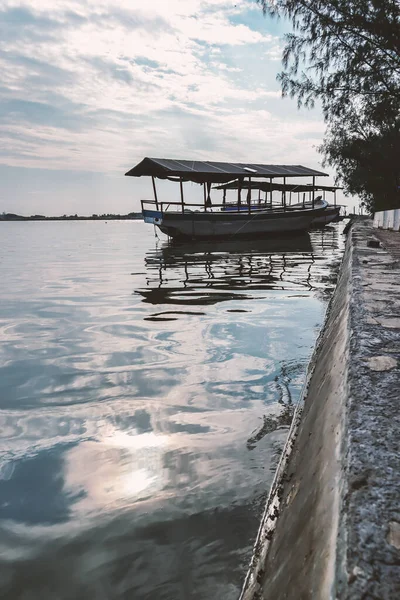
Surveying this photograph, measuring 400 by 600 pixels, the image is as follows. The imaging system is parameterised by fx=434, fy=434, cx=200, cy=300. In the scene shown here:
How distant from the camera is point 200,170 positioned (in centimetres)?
1922

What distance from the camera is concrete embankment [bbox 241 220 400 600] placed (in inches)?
27.2

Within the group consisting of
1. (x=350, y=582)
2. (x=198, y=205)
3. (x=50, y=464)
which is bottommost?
(x=50, y=464)

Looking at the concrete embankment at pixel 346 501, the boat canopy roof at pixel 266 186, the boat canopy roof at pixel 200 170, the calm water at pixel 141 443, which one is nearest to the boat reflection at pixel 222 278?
the calm water at pixel 141 443

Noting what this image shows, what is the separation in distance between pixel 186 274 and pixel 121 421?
311 inches

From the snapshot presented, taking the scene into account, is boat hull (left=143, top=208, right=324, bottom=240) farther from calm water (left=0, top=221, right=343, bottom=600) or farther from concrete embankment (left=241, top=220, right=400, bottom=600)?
concrete embankment (left=241, top=220, right=400, bottom=600)

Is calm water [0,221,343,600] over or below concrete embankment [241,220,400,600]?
below

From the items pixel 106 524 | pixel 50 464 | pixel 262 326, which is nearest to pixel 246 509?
pixel 106 524

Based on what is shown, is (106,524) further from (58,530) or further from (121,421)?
(121,421)

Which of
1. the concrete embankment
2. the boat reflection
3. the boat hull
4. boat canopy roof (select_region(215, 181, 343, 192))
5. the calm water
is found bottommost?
the calm water

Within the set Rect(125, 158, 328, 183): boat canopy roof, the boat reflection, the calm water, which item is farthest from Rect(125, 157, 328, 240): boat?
the calm water

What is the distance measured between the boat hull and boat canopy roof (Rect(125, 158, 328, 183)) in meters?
1.77

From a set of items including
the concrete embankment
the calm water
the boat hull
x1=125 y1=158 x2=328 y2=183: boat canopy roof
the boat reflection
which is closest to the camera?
the concrete embankment

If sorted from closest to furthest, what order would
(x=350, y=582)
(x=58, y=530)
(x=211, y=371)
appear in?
(x=350, y=582) → (x=58, y=530) → (x=211, y=371)

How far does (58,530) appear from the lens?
180 centimetres
